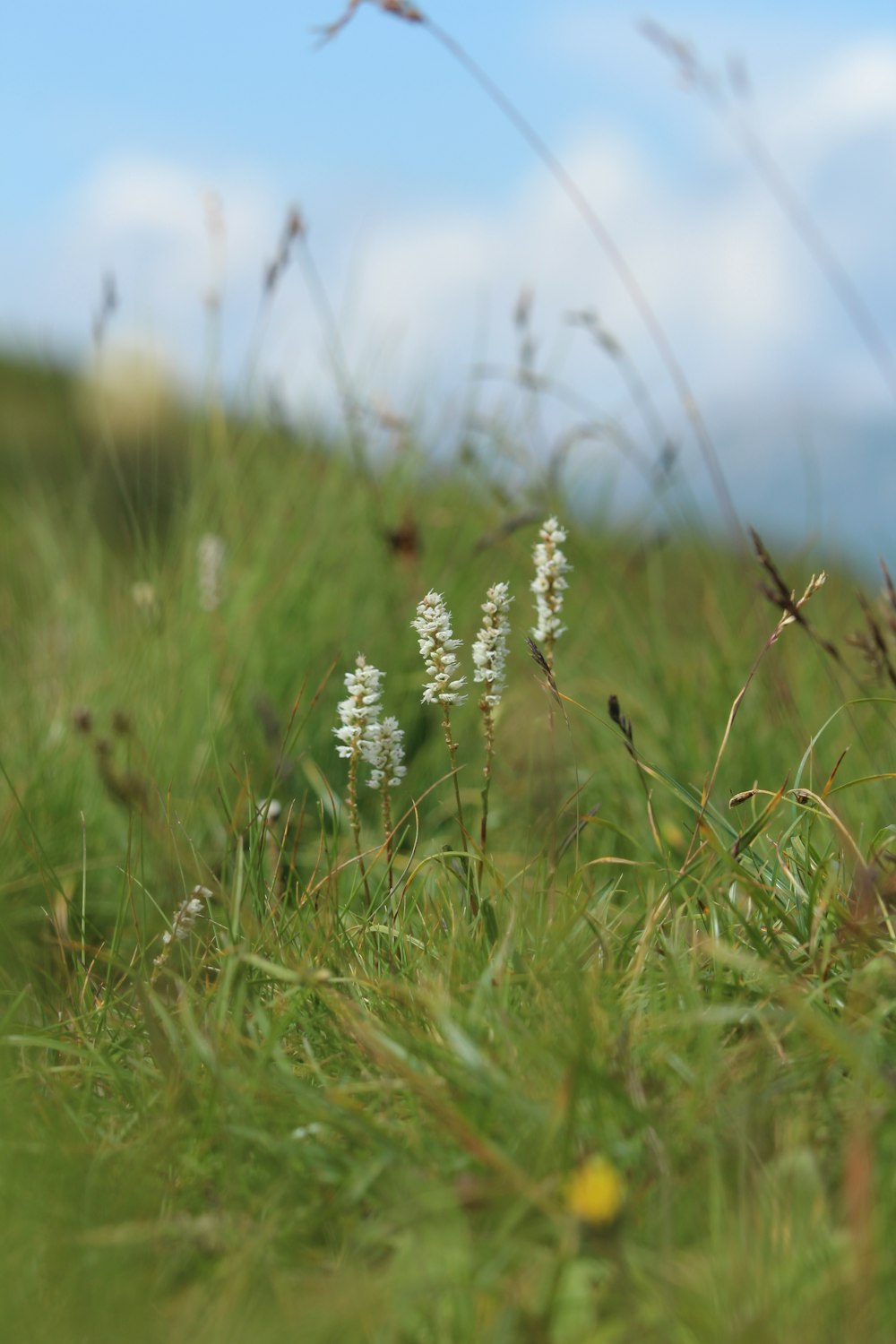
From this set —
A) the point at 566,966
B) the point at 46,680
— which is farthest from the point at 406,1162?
the point at 46,680

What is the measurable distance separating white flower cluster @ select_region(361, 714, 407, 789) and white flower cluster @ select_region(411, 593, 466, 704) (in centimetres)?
10

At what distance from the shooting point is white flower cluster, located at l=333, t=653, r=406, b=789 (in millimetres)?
1534

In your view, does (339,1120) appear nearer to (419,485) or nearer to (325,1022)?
(325,1022)

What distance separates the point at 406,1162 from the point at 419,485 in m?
2.98

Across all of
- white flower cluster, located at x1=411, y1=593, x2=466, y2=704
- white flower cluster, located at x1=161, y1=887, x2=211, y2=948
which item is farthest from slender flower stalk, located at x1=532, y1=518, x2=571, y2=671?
white flower cluster, located at x1=161, y1=887, x2=211, y2=948

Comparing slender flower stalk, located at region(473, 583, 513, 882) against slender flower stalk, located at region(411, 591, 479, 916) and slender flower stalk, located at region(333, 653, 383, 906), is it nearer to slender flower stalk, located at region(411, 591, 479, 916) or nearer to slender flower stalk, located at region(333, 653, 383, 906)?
slender flower stalk, located at region(411, 591, 479, 916)

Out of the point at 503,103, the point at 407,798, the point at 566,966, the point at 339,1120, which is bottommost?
the point at 339,1120

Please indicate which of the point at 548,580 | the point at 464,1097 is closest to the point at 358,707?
the point at 548,580

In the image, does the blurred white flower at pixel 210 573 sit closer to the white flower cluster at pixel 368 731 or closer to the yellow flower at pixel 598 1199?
the white flower cluster at pixel 368 731

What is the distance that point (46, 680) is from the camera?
10.6ft

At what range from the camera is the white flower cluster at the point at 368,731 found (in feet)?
5.03

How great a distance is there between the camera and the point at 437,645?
151cm

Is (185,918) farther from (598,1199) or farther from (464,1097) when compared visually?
(598,1199)

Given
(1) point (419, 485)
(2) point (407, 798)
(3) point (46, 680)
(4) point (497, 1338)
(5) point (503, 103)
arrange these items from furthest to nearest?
1. (1) point (419, 485)
2. (3) point (46, 680)
3. (2) point (407, 798)
4. (5) point (503, 103)
5. (4) point (497, 1338)
